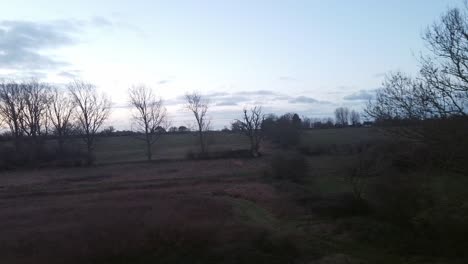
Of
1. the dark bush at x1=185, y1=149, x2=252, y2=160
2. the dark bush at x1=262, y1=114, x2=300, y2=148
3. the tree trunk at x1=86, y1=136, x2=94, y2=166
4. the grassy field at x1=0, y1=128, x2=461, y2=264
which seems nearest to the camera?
the grassy field at x1=0, y1=128, x2=461, y2=264

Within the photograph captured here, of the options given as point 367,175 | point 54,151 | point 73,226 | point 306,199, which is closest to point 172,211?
point 73,226

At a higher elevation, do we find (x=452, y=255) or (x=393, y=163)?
(x=393, y=163)

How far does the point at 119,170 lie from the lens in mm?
58688

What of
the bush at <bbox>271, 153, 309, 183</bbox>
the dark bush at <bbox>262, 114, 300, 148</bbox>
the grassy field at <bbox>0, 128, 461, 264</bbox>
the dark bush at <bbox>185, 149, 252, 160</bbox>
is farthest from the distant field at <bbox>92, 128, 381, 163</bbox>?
the grassy field at <bbox>0, 128, 461, 264</bbox>

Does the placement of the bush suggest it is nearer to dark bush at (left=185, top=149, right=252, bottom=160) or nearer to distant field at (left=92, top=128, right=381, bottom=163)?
distant field at (left=92, top=128, right=381, bottom=163)

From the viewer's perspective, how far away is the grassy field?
1705 centimetres

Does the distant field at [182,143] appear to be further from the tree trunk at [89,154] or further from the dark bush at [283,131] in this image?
the tree trunk at [89,154]

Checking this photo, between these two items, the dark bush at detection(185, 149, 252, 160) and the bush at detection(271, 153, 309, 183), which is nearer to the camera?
the bush at detection(271, 153, 309, 183)

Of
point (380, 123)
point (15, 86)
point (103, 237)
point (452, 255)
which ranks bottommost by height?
point (452, 255)

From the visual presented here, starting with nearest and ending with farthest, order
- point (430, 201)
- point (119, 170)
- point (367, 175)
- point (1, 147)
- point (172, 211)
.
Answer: point (430, 201) → point (172, 211) → point (367, 175) → point (119, 170) → point (1, 147)

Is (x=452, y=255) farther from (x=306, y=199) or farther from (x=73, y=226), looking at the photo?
(x=73, y=226)

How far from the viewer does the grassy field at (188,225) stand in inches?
671

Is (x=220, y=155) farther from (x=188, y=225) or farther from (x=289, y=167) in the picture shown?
(x=188, y=225)

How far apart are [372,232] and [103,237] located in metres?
11.6
